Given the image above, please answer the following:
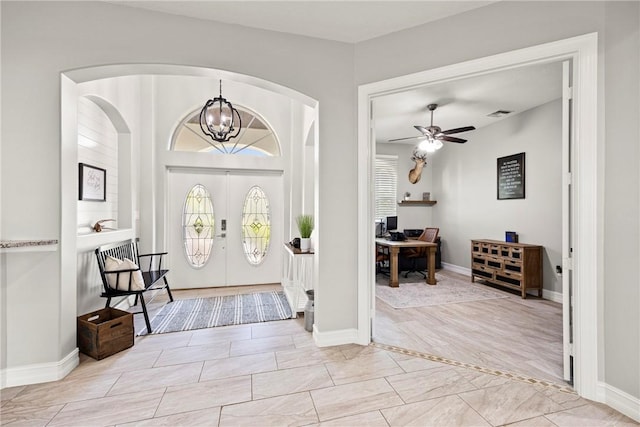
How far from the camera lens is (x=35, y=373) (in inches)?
81.0

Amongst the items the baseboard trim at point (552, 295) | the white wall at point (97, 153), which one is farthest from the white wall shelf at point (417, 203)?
the white wall at point (97, 153)

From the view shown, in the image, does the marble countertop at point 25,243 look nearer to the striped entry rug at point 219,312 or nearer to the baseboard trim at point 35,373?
the baseboard trim at point 35,373

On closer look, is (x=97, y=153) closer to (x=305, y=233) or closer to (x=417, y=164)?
(x=305, y=233)

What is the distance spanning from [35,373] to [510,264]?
17.8 feet

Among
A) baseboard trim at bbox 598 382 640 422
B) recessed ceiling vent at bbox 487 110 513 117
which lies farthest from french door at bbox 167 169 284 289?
baseboard trim at bbox 598 382 640 422

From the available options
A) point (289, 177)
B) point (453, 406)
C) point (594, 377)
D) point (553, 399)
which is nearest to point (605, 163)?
point (594, 377)

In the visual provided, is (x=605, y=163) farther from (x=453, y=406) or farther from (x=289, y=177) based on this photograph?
(x=289, y=177)

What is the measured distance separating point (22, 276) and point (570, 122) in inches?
156

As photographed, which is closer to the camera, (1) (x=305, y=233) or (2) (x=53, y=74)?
(2) (x=53, y=74)

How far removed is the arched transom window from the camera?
4629mm

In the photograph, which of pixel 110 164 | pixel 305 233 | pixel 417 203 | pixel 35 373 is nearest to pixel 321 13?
pixel 305 233

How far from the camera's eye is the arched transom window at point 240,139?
4.63m

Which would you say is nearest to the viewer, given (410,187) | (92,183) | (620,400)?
(620,400)

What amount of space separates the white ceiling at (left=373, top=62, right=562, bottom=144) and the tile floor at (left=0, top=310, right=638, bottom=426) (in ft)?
8.56
